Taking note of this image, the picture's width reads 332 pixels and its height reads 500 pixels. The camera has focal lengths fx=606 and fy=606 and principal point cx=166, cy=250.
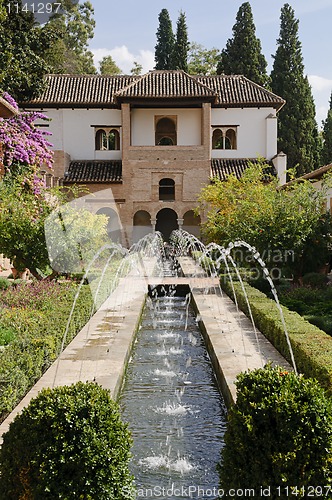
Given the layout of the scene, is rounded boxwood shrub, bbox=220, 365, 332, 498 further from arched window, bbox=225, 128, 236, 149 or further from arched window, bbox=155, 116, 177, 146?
arched window, bbox=155, 116, 177, 146

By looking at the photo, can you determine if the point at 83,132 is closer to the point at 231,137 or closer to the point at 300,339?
the point at 231,137

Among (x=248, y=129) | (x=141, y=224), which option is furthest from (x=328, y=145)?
(x=141, y=224)

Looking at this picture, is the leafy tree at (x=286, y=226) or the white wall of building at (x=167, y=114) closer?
the leafy tree at (x=286, y=226)

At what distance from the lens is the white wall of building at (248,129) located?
98.1ft

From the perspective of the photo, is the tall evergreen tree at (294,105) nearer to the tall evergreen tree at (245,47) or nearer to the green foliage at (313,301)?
the tall evergreen tree at (245,47)

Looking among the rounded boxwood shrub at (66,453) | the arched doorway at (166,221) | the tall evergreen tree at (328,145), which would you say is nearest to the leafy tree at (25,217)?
the rounded boxwood shrub at (66,453)

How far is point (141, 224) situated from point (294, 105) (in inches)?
455

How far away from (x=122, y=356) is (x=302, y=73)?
101ft

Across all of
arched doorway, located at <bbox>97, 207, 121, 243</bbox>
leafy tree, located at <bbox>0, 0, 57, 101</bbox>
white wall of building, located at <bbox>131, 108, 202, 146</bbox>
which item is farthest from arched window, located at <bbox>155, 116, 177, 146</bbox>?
leafy tree, located at <bbox>0, 0, 57, 101</bbox>

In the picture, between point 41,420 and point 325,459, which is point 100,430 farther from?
point 325,459

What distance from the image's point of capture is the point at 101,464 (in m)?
3.32

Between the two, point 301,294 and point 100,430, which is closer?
point 100,430

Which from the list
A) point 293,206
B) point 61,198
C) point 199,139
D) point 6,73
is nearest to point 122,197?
point 199,139

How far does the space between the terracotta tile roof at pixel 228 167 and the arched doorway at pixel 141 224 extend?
417cm
